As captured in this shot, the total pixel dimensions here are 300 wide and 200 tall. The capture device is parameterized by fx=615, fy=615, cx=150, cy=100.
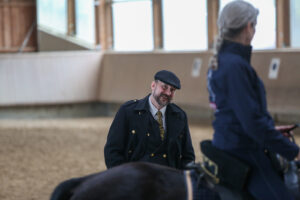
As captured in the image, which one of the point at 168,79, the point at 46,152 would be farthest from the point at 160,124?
the point at 46,152

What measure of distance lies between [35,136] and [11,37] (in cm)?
522

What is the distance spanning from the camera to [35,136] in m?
11.7

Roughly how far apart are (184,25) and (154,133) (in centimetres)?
982

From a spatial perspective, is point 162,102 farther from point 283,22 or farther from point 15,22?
point 15,22

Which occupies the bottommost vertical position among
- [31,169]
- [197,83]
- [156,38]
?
[31,169]

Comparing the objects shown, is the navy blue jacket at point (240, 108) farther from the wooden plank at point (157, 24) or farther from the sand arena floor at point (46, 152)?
the wooden plank at point (157, 24)

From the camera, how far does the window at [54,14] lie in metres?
18.8

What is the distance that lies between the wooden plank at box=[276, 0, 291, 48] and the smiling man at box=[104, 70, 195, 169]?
7854 mm

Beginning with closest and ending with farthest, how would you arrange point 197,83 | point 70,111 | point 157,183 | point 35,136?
1. point 157,183
2. point 35,136
3. point 197,83
4. point 70,111

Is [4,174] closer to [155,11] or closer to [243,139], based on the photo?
[243,139]

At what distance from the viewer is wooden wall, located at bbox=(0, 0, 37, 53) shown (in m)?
16.1

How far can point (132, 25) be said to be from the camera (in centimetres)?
1560

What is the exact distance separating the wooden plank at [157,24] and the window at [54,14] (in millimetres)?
4597

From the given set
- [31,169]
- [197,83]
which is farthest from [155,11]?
[31,169]
